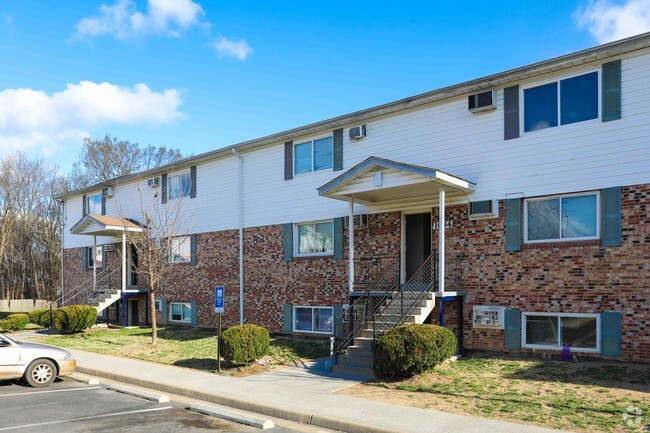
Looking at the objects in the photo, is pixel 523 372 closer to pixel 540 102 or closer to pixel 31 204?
pixel 540 102

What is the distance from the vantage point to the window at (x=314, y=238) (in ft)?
58.2

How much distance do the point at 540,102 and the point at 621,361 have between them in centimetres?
588

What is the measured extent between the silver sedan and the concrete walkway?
1365 millimetres

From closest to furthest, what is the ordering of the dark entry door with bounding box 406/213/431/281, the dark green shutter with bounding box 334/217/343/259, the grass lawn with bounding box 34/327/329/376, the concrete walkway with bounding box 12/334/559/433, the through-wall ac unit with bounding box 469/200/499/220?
1. the concrete walkway with bounding box 12/334/559/433
2. the through-wall ac unit with bounding box 469/200/499/220
3. the grass lawn with bounding box 34/327/329/376
4. the dark entry door with bounding box 406/213/431/281
5. the dark green shutter with bounding box 334/217/343/259

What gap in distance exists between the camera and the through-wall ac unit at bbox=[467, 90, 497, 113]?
13.8 meters

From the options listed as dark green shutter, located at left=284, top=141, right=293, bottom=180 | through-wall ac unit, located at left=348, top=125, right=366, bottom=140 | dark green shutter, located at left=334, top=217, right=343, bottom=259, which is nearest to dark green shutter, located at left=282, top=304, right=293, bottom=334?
dark green shutter, located at left=334, top=217, right=343, bottom=259

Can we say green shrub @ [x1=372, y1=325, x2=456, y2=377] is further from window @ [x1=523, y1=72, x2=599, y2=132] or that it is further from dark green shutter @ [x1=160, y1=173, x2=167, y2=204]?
dark green shutter @ [x1=160, y1=173, x2=167, y2=204]

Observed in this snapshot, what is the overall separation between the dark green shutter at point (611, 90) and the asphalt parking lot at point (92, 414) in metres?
9.16

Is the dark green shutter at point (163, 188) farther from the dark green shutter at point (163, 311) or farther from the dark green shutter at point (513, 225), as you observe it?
the dark green shutter at point (513, 225)

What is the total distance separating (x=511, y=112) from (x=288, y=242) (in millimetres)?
8180

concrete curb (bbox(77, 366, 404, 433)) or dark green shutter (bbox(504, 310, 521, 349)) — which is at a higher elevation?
dark green shutter (bbox(504, 310, 521, 349))

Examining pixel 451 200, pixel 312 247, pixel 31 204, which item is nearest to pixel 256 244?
pixel 312 247

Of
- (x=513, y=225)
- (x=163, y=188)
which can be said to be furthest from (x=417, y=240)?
(x=163, y=188)

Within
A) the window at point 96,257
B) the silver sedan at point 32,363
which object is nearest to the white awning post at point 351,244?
the silver sedan at point 32,363
